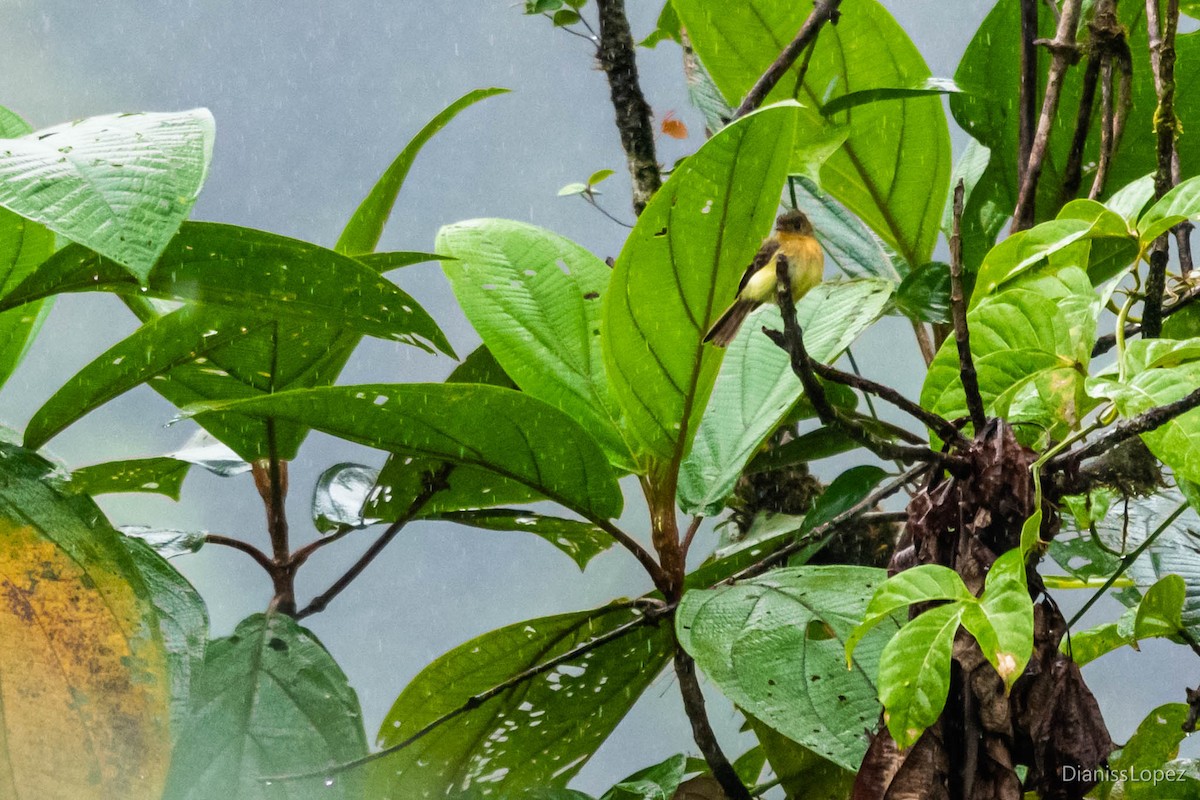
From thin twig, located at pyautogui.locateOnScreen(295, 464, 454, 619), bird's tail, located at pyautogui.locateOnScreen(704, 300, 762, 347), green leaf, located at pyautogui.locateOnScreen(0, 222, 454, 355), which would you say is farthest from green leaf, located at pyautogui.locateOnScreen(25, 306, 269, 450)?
bird's tail, located at pyautogui.locateOnScreen(704, 300, 762, 347)

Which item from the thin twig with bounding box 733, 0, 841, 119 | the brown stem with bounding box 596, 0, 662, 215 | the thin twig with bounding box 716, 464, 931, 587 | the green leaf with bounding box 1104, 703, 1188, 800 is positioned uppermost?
the brown stem with bounding box 596, 0, 662, 215

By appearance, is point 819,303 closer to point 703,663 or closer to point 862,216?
point 862,216

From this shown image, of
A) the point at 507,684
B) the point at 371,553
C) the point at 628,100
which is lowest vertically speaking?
the point at 507,684

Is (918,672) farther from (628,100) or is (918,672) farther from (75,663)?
(628,100)

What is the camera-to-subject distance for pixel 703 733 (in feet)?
2.02

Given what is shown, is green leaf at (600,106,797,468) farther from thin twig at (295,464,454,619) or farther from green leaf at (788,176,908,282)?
green leaf at (788,176,908,282)

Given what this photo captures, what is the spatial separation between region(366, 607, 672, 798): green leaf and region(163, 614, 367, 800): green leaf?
0.06 metres

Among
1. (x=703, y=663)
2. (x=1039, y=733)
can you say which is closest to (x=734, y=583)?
(x=703, y=663)

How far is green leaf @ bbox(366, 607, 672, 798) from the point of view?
661 millimetres

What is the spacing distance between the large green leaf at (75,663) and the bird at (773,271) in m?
0.35

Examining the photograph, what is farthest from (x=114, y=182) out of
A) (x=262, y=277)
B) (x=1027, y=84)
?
(x=1027, y=84)

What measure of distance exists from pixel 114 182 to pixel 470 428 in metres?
0.22

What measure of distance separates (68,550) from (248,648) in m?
0.13

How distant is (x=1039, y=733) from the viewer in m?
0.42
